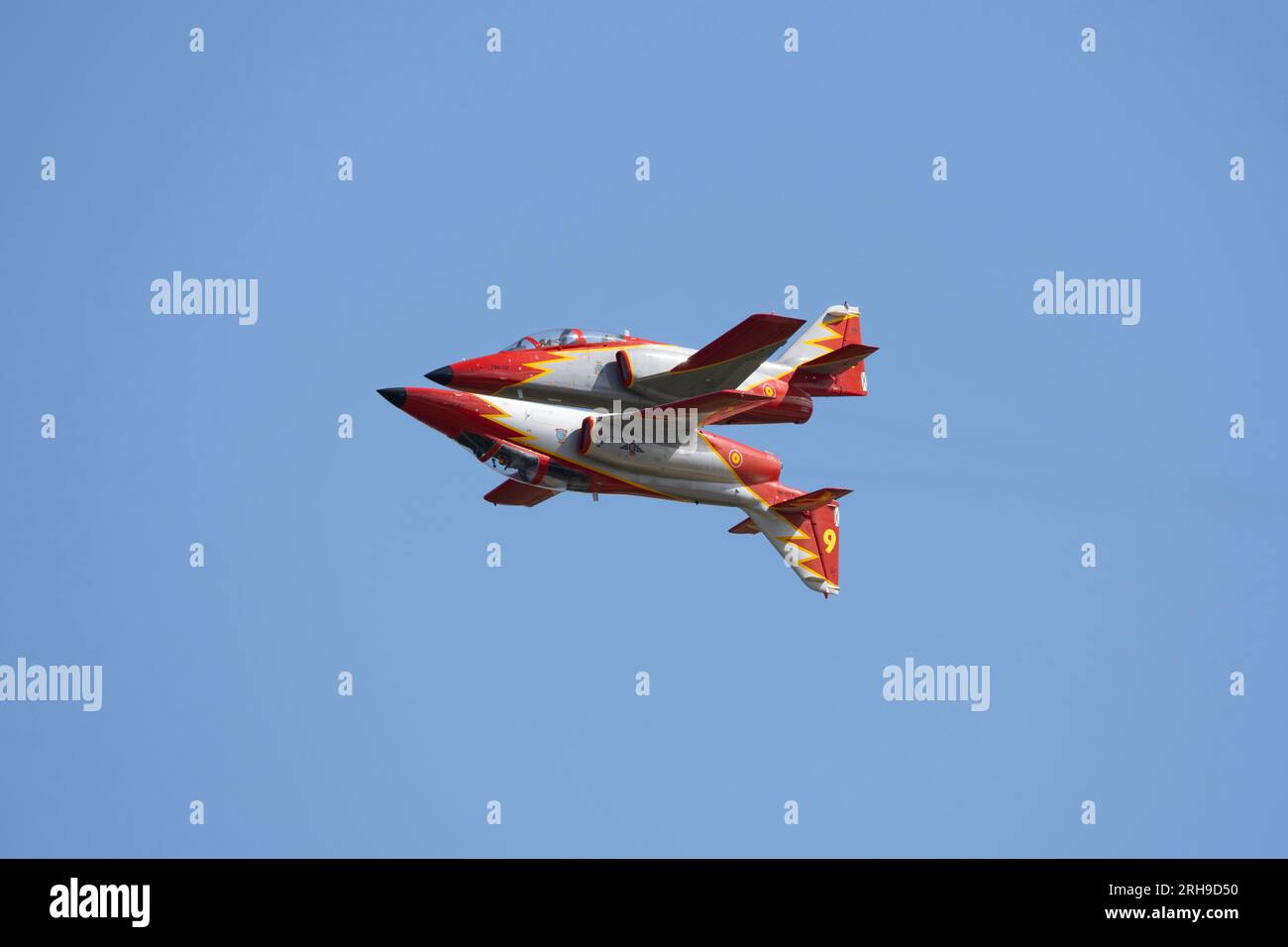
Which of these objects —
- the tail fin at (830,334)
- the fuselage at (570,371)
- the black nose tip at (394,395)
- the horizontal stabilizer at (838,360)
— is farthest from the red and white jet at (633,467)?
the tail fin at (830,334)

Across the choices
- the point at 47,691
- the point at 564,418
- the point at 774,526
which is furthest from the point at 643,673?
the point at 47,691

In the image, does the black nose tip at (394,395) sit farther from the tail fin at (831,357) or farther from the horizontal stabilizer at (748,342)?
the tail fin at (831,357)

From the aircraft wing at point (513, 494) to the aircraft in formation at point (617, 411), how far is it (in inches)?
1.0

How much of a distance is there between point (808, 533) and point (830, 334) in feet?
20.6

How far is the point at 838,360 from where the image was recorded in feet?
159

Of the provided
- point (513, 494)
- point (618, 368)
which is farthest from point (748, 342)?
point (513, 494)

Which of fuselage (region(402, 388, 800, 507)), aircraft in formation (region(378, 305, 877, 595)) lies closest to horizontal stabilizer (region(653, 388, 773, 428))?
aircraft in formation (region(378, 305, 877, 595))

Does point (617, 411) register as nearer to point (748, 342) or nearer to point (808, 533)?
point (748, 342)

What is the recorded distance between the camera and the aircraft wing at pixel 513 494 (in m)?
48.6

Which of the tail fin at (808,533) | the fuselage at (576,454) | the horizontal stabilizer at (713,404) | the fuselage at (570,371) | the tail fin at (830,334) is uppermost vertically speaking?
the tail fin at (830,334)

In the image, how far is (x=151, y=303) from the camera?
53469 mm

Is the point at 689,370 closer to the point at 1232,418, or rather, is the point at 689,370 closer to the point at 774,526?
the point at 774,526
